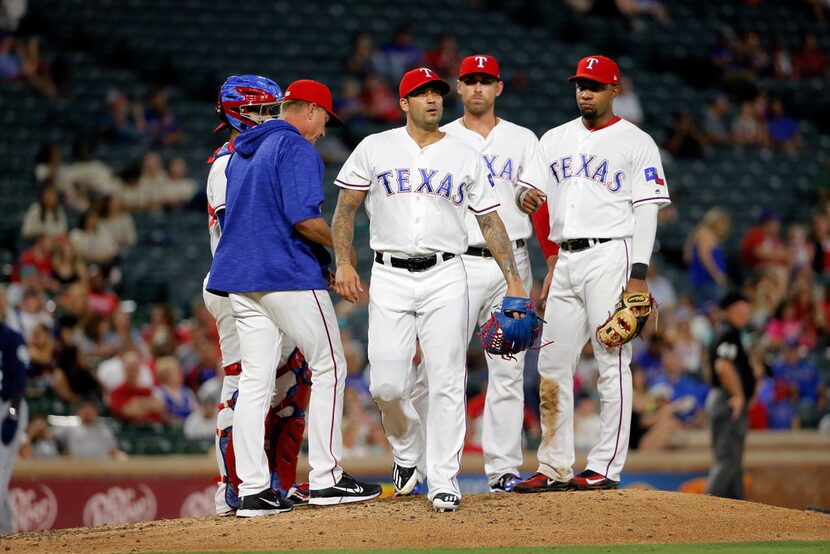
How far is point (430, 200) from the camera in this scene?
6.16 m

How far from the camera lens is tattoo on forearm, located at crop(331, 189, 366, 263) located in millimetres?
6105

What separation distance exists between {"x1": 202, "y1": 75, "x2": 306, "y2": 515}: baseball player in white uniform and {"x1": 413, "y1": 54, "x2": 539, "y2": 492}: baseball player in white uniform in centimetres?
100

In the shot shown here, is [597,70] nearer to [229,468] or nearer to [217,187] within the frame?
[217,187]

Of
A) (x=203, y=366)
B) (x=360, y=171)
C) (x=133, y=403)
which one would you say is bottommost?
(x=133, y=403)

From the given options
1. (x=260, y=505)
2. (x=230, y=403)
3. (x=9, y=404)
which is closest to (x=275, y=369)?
(x=230, y=403)

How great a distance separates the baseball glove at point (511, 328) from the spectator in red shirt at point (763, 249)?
9.35 m

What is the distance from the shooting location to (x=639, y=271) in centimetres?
649

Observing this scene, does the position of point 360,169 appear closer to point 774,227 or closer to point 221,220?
point 221,220

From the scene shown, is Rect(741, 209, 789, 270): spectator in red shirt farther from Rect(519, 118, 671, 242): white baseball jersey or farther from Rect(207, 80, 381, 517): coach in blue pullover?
Rect(207, 80, 381, 517): coach in blue pullover

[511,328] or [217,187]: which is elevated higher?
[217,187]

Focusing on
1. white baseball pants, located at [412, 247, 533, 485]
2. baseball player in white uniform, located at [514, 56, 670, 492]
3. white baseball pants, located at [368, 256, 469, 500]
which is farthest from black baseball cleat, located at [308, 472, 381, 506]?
baseball player in white uniform, located at [514, 56, 670, 492]

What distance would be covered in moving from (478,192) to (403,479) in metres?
1.57

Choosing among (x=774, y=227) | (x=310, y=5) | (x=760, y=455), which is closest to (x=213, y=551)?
(x=760, y=455)

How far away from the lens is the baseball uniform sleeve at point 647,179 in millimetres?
6559
